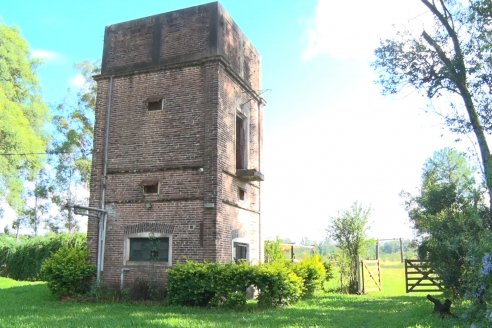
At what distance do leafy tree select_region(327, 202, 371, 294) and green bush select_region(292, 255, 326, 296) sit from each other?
288 cm

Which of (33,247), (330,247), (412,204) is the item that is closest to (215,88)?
(412,204)

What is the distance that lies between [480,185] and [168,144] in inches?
354

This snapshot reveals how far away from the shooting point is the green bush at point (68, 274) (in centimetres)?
1400

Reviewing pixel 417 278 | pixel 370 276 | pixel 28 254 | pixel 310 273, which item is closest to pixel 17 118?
pixel 28 254

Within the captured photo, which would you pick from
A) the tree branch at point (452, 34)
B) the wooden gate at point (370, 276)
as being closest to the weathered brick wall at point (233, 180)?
the wooden gate at point (370, 276)

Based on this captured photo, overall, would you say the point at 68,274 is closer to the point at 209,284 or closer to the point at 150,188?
the point at 150,188

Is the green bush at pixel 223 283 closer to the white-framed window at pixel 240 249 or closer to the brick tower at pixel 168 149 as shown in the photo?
the brick tower at pixel 168 149

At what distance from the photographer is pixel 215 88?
1452 cm

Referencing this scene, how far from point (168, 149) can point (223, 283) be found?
4.77 m

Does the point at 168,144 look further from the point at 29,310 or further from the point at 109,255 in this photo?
the point at 29,310

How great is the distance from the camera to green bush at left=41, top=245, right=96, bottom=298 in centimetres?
1400

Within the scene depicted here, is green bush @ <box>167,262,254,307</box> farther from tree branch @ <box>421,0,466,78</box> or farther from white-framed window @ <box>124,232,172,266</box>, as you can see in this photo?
tree branch @ <box>421,0,466,78</box>

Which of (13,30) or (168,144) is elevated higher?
(13,30)

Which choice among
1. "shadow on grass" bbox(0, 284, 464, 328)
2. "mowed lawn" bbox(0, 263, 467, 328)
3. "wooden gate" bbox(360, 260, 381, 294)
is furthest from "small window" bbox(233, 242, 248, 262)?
"wooden gate" bbox(360, 260, 381, 294)
